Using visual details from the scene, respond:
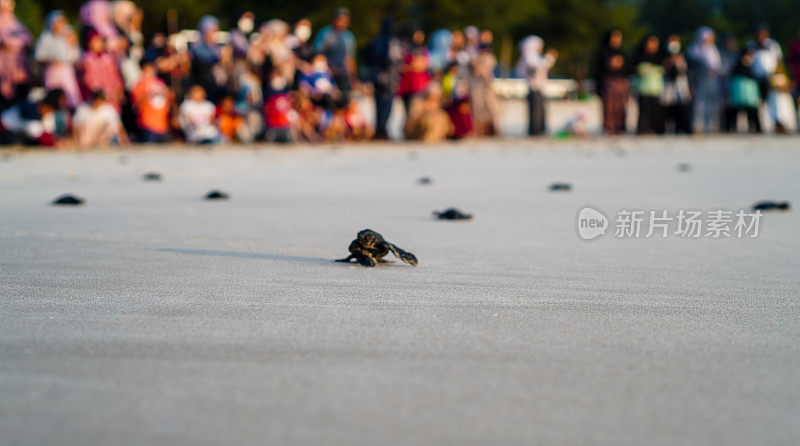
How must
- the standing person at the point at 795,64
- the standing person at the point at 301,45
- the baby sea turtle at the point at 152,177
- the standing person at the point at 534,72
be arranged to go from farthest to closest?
the standing person at the point at 795,64 → the standing person at the point at 534,72 → the standing person at the point at 301,45 → the baby sea turtle at the point at 152,177

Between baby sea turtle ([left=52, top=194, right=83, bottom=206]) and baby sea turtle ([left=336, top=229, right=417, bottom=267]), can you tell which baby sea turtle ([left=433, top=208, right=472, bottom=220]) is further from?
baby sea turtle ([left=52, top=194, right=83, bottom=206])

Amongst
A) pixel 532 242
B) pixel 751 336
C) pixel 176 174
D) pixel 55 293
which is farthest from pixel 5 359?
pixel 176 174

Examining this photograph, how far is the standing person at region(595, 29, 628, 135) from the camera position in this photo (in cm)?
1661

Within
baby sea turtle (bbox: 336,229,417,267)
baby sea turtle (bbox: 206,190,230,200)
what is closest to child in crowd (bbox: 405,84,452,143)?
baby sea turtle (bbox: 206,190,230,200)

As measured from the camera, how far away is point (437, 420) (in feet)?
6.99

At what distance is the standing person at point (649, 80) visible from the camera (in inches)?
648

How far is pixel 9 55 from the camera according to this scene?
12898mm

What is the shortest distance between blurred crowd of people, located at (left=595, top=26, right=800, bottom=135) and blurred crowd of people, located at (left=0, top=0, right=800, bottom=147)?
0.07ft

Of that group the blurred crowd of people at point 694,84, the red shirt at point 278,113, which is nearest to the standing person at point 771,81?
the blurred crowd of people at point 694,84

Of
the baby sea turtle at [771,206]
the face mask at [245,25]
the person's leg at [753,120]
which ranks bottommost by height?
the person's leg at [753,120]

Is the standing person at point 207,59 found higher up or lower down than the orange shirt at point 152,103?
higher up

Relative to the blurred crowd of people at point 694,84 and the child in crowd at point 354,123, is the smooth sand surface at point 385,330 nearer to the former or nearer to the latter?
the child in crowd at point 354,123

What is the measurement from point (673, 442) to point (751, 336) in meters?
0.99

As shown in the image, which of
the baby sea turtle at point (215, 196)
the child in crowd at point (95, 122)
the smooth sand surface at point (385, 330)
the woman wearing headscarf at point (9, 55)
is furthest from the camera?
the woman wearing headscarf at point (9, 55)
